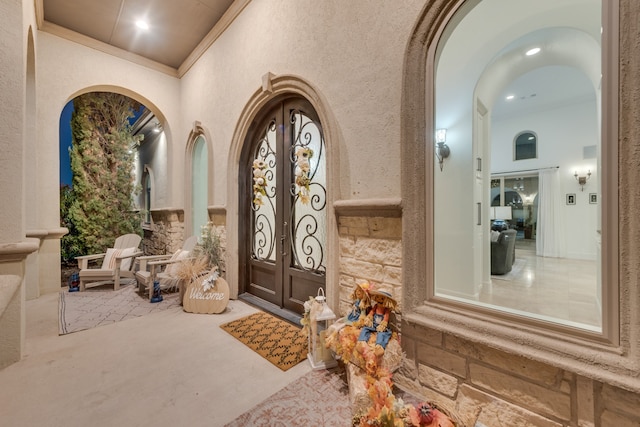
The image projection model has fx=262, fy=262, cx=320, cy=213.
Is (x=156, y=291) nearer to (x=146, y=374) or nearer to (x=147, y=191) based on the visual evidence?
(x=146, y=374)

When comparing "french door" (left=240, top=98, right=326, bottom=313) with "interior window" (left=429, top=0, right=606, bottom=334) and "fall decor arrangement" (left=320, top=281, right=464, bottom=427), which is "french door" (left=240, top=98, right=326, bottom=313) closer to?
"fall decor arrangement" (left=320, top=281, right=464, bottom=427)

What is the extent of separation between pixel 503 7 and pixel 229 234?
148 inches

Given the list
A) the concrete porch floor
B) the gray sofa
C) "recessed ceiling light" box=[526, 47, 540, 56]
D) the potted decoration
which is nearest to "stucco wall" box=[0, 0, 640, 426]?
the potted decoration

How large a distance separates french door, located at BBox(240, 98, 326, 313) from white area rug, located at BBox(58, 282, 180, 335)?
125cm

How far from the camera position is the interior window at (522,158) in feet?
5.85

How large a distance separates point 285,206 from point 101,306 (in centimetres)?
283

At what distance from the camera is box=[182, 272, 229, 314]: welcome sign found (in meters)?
3.21

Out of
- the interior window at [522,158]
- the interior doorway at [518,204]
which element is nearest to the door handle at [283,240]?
the interior window at [522,158]

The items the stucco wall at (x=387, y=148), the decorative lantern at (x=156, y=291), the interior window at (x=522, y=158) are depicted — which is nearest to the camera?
the stucco wall at (x=387, y=148)

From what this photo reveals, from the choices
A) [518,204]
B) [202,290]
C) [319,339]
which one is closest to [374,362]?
[319,339]

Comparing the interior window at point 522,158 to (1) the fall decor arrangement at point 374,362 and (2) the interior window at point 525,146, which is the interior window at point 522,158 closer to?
(2) the interior window at point 525,146

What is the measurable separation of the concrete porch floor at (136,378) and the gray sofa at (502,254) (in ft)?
14.6

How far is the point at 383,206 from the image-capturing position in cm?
198

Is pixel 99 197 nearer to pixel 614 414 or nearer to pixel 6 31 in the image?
pixel 6 31
